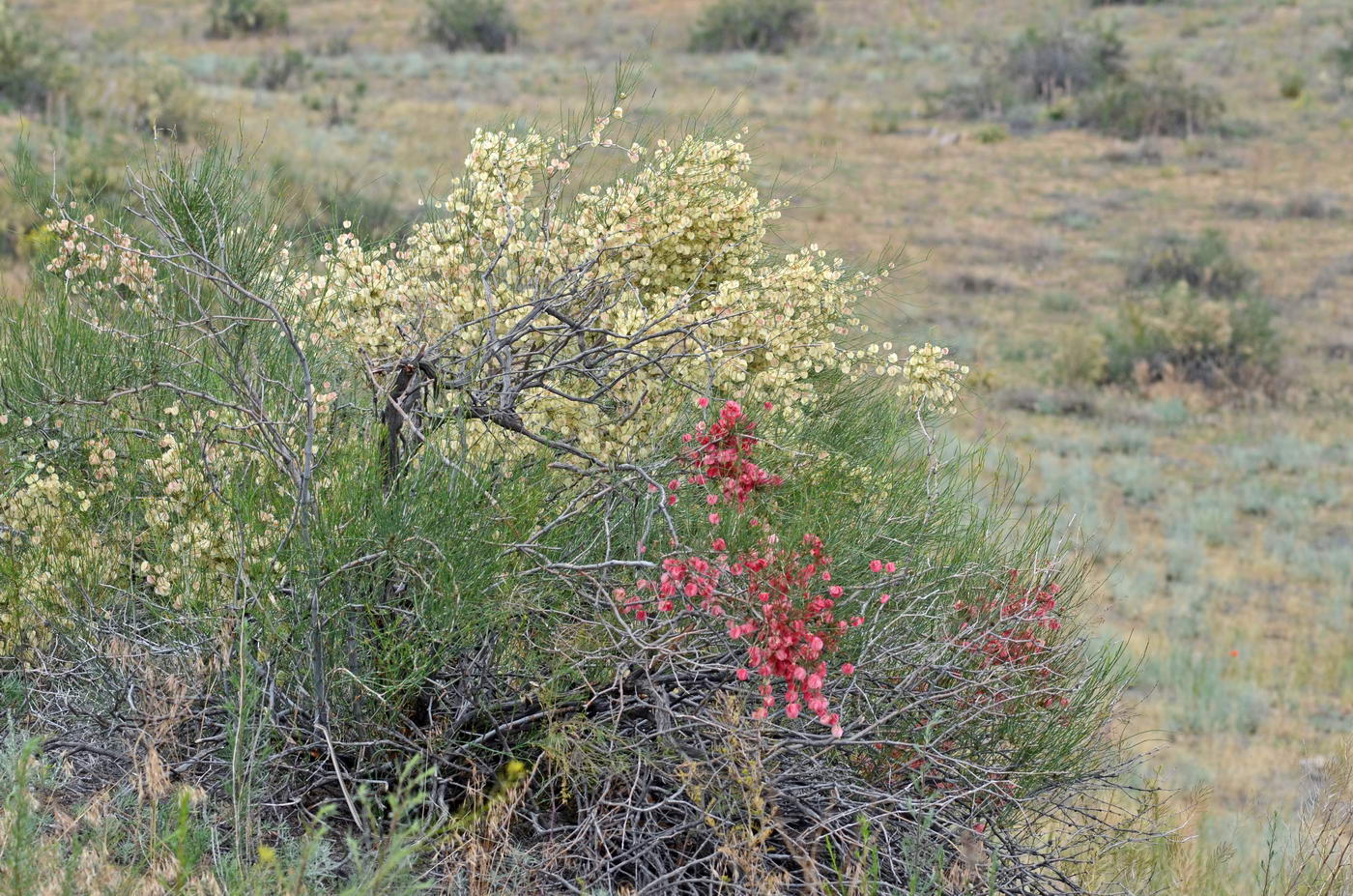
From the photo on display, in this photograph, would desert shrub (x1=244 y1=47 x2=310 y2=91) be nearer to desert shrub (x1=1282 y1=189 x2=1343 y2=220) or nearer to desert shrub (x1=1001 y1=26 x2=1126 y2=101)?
desert shrub (x1=1001 y1=26 x2=1126 y2=101)

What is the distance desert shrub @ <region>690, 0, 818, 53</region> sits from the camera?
4312cm

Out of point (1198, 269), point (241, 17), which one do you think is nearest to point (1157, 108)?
point (1198, 269)

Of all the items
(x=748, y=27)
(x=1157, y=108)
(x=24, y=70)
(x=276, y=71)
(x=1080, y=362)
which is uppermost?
(x=748, y=27)

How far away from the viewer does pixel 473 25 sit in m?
43.2

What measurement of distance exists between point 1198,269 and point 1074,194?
645 centimetres

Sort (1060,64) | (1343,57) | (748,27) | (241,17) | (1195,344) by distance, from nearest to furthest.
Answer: (1195,344)
(1343,57)
(1060,64)
(241,17)
(748,27)

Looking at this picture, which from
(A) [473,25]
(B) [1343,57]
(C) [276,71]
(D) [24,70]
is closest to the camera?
(D) [24,70]

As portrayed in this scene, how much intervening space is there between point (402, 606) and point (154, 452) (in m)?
1.17

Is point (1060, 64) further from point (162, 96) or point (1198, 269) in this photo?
point (162, 96)

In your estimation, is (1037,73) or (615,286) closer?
(615,286)

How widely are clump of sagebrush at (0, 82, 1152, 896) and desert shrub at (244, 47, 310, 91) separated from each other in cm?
3132

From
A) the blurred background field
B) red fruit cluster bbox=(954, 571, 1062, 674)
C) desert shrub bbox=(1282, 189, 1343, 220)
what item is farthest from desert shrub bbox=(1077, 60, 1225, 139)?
red fruit cluster bbox=(954, 571, 1062, 674)

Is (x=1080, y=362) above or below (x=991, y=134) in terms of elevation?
below

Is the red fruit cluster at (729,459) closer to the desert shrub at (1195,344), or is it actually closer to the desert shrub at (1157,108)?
the desert shrub at (1195,344)
